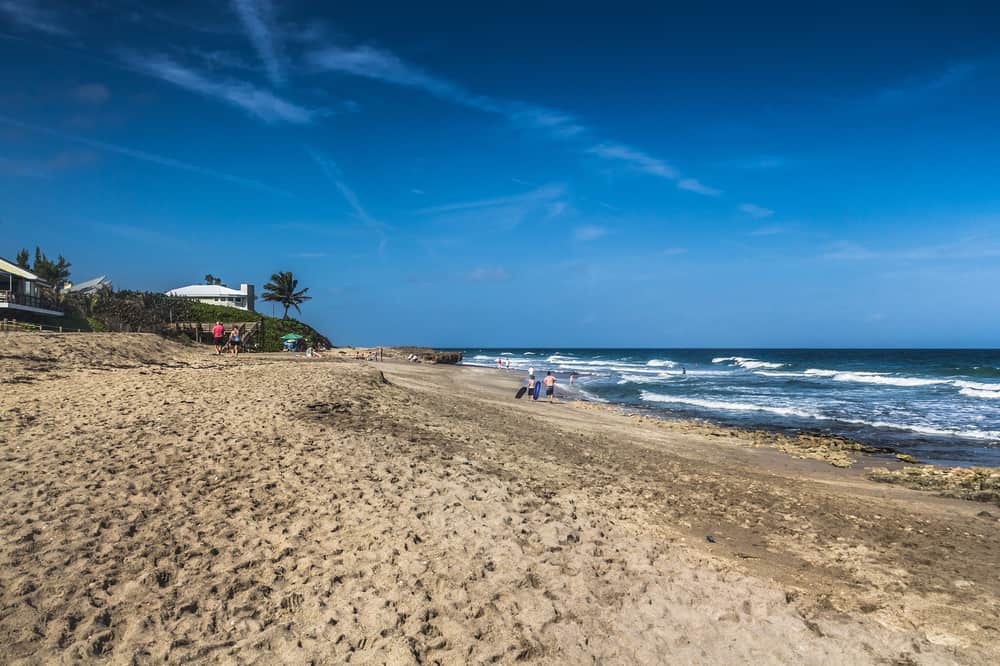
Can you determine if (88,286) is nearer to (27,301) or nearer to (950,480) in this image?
(27,301)

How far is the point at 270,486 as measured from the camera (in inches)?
294

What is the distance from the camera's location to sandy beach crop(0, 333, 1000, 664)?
4754 mm

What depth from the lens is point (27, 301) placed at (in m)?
32.6

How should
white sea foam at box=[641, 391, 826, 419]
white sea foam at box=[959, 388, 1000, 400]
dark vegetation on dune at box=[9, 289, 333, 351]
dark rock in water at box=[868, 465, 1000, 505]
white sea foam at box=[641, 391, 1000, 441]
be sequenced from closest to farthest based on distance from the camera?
dark rock in water at box=[868, 465, 1000, 505] → white sea foam at box=[641, 391, 1000, 441] → white sea foam at box=[641, 391, 826, 419] → white sea foam at box=[959, 388, 1000, 400] → dark vegetation on dune at box=[9, 289, 333, 351]

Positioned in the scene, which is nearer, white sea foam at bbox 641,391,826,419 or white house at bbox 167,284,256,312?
white sea foam at bbox 641,391,826,419

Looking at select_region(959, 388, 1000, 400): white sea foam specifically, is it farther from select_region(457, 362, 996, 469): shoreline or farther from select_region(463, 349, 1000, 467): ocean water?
select_region(457, 362, 996, 469): shoreline

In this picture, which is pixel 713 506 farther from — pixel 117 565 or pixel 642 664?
pixel 117 565

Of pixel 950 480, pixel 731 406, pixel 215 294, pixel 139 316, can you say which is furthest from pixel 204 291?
pixel 950 480

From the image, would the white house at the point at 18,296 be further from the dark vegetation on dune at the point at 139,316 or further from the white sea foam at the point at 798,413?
the white sea foam at the point at 798,413

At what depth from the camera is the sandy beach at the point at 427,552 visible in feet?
15.6

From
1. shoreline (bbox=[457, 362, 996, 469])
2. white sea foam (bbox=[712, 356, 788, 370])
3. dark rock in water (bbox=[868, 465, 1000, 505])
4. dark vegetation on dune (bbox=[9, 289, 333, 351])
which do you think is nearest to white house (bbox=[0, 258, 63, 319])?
dark vegetation on dune (bbox=[9, 289, 333, 351])

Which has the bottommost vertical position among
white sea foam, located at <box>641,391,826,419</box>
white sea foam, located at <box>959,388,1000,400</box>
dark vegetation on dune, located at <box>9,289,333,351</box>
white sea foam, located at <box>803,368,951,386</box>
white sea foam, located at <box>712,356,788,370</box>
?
white sea foam, located at <box>641,391,826,419</box>

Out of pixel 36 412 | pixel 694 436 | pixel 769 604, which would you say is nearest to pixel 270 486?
A: pixel 36 412

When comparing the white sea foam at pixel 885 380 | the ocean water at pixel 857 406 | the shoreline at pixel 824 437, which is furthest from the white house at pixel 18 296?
the white sea foam at pixel 885 380
